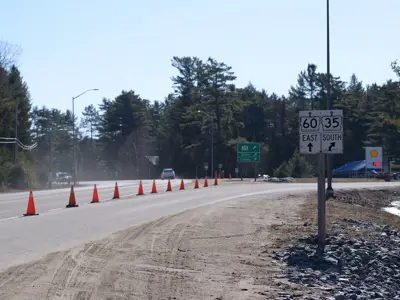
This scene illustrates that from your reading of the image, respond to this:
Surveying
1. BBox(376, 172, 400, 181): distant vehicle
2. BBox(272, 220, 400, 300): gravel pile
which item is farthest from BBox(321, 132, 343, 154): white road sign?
BBox(376, 172, 400, 181): distant vehicle

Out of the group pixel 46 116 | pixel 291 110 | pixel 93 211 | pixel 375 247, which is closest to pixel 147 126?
pixel 291 110

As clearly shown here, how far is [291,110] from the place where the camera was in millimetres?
109812

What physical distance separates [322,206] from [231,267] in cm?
321

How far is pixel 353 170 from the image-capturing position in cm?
8856

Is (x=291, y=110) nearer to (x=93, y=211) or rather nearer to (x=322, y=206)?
(x=93, y=211)

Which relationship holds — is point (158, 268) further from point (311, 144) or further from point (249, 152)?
point (249, 152)

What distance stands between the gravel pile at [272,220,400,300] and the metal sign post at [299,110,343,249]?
726mm

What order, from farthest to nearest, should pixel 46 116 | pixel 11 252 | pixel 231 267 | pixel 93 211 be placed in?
pixel 46 116 < pixel 93 211 < pixel 11 252 < pixel 231 267

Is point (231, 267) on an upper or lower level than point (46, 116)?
lower

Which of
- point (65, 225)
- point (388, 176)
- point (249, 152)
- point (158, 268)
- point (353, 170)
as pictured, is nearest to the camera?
point (158, 268)

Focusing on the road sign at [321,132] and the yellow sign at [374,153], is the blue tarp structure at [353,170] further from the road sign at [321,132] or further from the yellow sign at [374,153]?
the road sign at [321,132]

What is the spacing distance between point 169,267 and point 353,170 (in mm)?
81080

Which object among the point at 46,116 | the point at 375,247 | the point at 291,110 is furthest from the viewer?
the point at 46,116

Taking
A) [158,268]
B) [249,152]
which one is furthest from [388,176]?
[158,268]
